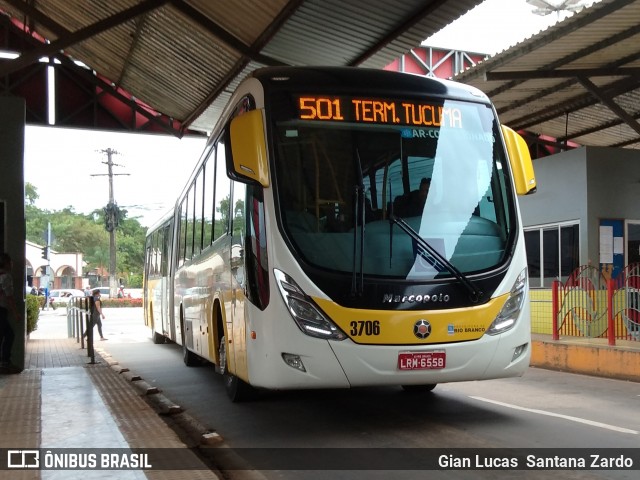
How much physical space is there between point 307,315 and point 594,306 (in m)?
7.39

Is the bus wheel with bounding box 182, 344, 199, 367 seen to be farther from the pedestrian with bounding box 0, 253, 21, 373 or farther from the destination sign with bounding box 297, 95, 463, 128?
the destination sign with bounding box 297, 95, 463, 128

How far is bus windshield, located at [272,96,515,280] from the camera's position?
5922 mm

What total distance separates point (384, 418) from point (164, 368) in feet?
21.1

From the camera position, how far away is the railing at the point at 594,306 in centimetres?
1048

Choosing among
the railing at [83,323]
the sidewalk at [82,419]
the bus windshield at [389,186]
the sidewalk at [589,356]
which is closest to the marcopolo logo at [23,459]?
the sidewalk at [82,419]

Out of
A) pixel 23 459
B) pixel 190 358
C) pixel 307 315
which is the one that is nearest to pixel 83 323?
pixel 190 358

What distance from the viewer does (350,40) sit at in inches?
508

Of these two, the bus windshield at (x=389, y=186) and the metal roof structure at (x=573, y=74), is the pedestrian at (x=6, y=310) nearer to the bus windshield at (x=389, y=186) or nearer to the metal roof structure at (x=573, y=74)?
the bus windshield at (x=389, y=186)

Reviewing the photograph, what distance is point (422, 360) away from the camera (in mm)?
5758

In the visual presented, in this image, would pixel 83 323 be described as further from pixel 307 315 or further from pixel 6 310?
pixel 307 315

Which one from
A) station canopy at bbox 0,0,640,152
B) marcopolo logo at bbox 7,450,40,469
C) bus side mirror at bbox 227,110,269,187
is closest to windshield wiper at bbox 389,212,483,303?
bus side mirror at bbox 227,110,269,187

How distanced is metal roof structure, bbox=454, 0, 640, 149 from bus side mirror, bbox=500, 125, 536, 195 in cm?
518

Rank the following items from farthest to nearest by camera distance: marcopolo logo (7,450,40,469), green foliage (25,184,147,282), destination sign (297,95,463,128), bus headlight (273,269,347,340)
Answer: green foliage (25,184,147,282) < destination sign (297,95,463,128) < bus headlight (273,269,347,340) < marcopolo logo (7,450,40,469)

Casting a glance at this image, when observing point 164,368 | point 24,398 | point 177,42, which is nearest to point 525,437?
point 24,398
